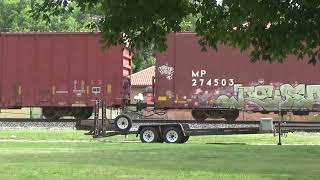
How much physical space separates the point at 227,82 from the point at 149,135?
556cm

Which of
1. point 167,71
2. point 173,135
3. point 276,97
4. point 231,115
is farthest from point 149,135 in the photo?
point 276,97

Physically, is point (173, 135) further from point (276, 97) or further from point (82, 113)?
point (82, 113)

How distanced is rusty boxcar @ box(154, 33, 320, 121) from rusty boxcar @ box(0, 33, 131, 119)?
2.07 metres

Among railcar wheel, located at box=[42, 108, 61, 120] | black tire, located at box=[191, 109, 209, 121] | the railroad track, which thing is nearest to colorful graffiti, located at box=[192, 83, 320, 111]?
black tire, located at box=[191, 109, 209, 121]

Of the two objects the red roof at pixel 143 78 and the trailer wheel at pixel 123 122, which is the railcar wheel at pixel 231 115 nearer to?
the trailer wheel at pixel 123 122

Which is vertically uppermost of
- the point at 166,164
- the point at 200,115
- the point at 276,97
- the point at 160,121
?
the point at 276,97

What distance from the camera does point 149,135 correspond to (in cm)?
Result: 2064

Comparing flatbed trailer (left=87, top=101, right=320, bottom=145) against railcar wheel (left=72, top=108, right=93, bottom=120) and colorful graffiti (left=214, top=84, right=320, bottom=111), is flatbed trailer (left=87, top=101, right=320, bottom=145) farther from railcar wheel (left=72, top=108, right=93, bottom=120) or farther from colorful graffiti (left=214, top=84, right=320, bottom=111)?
railcar wheel (left=72, top=108, right=93, bottom=120)

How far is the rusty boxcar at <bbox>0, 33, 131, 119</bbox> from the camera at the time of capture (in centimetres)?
2539

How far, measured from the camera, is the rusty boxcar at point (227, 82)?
81.0 ft

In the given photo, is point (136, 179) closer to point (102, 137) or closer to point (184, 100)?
point (102, 137)

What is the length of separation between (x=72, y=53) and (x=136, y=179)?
55.9ft

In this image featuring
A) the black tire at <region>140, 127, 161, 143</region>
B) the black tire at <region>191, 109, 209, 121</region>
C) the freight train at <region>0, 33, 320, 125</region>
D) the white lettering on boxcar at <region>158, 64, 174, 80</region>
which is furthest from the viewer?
the black tire at <region>191, 109, 209, 121</region>

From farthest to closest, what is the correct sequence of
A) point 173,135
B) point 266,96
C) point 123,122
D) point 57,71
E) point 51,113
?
point 51,113
point 57,71
point 266,96
point 123,122
point 173,135
